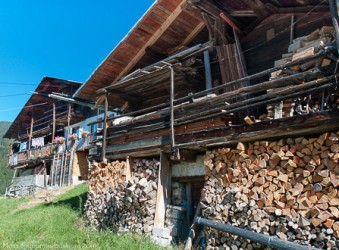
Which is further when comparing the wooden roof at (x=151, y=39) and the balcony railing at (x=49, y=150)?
the balcony railing at (x=49, y=150)

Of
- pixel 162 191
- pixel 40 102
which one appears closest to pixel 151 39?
pixel 162 191

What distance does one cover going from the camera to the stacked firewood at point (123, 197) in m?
8.41

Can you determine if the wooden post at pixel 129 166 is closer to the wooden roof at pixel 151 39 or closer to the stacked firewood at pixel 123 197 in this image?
the stacked firewood at pixel 123 197

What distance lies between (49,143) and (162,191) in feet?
67.1

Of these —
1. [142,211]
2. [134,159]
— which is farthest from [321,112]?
[134,159]

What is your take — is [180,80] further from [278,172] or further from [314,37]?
[278,172]

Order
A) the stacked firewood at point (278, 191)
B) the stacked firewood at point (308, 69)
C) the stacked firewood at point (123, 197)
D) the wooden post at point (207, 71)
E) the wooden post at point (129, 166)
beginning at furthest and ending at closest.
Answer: the wooden post at point (207, 71) < the wooden post at point (129, 166) < the stacked firewood at point (123, 197) < the stacked firewood at point (308, 69) < the stacked firewood at point (278, 191)

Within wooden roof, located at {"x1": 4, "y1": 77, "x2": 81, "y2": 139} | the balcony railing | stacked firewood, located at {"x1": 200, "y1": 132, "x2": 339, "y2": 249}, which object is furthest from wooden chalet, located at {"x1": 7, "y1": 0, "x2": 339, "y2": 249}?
wooden roof, located at {"x1": 4, "y1": 77, "x2": 81, "y2": 139}

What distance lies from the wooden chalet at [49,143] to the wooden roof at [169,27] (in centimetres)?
1030

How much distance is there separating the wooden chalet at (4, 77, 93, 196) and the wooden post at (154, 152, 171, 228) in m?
14.5

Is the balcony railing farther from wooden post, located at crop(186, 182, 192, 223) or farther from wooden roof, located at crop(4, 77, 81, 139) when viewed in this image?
wooden post, located at crop(186, 182, 192, 223)

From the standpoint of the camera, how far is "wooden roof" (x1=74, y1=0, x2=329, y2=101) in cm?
830

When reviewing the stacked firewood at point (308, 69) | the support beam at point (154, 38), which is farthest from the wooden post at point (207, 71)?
the stacked firewood at point (308, 69)

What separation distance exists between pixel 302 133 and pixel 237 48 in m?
3.76
